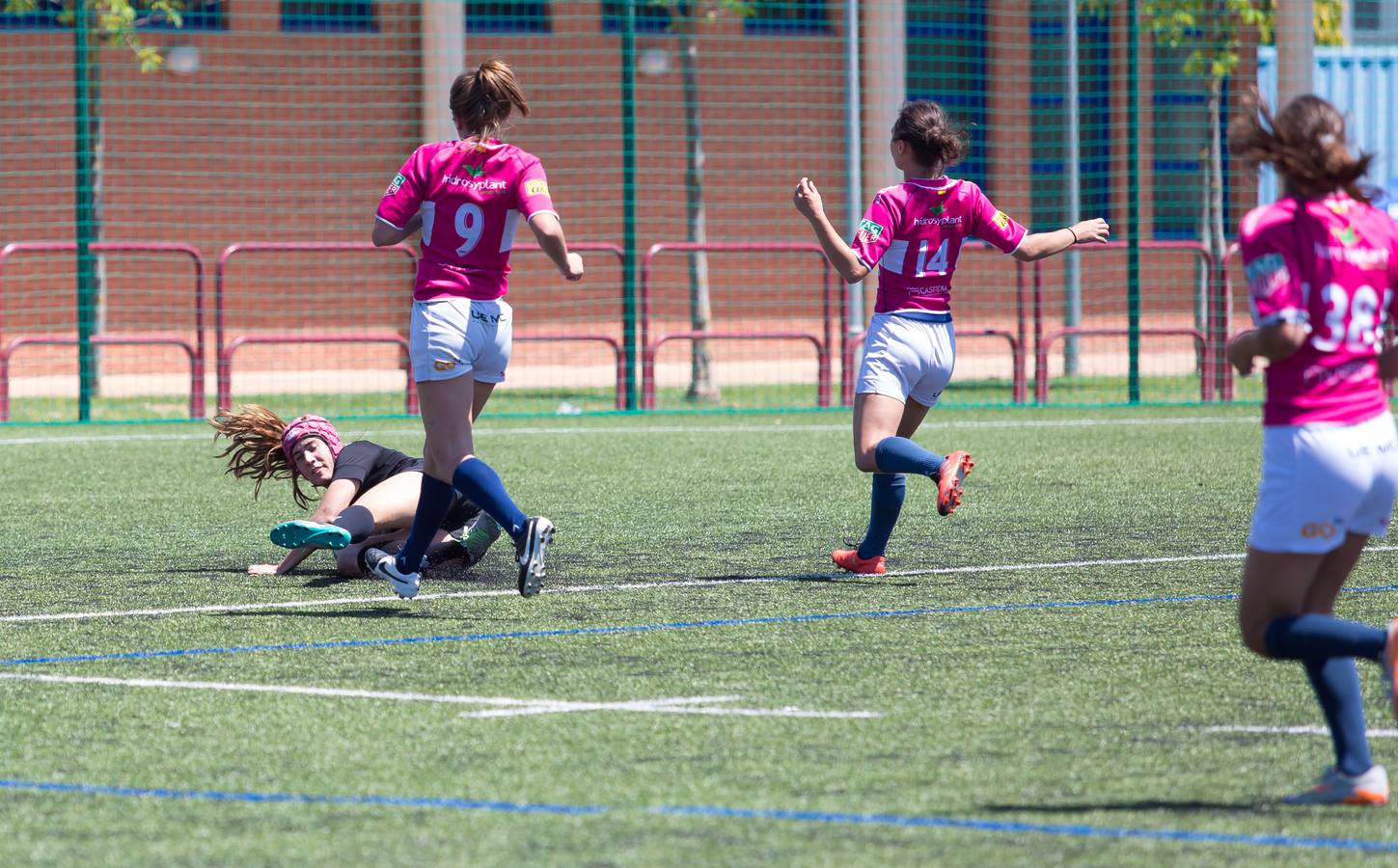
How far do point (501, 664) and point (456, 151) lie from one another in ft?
6.53

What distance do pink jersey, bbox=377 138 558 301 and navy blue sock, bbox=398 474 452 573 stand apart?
26.0 inches

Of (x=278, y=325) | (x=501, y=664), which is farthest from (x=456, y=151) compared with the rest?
(x=278, y=325)

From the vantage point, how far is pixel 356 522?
317 inches

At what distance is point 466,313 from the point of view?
740cm

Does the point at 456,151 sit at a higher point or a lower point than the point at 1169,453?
higher

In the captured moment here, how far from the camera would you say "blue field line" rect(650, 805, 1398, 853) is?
408 centimetres

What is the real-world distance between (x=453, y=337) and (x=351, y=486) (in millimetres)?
1154

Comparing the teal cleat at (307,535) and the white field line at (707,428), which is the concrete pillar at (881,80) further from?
the teal cleat at (307,535)

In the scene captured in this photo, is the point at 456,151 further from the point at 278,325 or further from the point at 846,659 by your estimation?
the point at 278,325

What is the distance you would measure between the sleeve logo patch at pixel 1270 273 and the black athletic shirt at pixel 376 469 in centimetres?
436

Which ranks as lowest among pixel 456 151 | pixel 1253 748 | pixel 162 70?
pixel 1253 748

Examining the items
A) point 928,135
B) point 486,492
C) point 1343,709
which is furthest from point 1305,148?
point 928,135

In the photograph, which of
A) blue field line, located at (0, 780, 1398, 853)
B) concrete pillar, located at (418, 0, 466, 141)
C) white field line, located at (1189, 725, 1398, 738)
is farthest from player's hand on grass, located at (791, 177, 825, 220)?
concrete pillar, located at (418, 0, 466, 141)

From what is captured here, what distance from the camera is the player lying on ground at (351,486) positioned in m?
8.19
